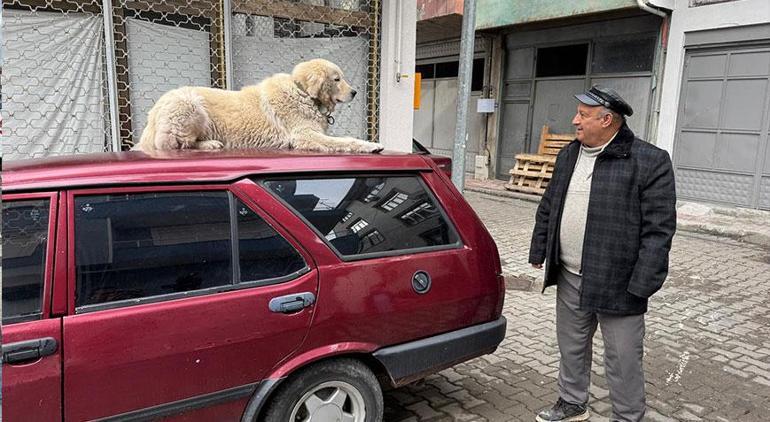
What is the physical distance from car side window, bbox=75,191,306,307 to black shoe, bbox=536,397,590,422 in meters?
1.83

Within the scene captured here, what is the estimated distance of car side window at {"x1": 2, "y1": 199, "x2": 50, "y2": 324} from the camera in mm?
1885

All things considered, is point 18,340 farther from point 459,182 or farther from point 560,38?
point 560,38

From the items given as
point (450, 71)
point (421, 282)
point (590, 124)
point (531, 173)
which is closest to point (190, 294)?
point (421, 282)

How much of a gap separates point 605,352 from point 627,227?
2.35 ft

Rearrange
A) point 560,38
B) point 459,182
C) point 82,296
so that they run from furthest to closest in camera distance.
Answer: point 560,38 < point 459,182 < point 82,296

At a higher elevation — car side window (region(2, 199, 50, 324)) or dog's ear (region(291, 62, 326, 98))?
dog's ear (region(291, 62, 326, 98))

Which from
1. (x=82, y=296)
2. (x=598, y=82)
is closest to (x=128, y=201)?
(x=82, y=296)

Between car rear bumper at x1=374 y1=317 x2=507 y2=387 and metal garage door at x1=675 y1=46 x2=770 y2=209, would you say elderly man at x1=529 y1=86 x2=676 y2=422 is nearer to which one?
car rear bumper at x1=374 y1=317 x2=507 y2=387

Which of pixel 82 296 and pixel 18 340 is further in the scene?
pixel 82 296

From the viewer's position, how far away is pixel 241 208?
91.7 inches

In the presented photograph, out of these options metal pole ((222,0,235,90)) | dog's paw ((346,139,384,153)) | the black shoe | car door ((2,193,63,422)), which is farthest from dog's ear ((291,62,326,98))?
the black shoe

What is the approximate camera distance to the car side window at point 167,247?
204cm

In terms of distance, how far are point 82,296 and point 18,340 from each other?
238mm

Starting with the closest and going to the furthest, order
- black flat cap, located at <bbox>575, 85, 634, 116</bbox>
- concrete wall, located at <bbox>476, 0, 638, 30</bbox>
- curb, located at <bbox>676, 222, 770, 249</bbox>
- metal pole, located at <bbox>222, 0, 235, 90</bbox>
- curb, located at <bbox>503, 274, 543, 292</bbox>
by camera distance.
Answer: black flat cap, located at <bbox>575, 85, 634, 116</bbox>
metal pole, located at <bbox>222, 0, 235, 90</bbox>
curb, located at <bbox>503, 274, 543, 292</bbox>
curb, located at <bbox>676, 222, 770, 249</bbox>
concrete wall, located at <bbox>476, 0, 638, 30</bbox>
